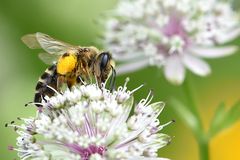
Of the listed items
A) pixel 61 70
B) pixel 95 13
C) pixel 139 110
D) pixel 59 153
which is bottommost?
pixel 59 153

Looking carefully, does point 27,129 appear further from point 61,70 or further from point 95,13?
point 95,13

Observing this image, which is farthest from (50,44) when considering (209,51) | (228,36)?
(228,36)

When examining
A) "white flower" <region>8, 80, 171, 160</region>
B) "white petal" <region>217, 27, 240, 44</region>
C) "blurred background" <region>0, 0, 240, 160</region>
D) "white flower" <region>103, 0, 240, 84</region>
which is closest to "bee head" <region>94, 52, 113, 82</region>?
"white flower" <region>8, 80, 171, 160</region>

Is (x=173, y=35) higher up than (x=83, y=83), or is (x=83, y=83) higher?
(x=173, y=35)

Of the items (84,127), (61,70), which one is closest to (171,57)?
(61,70)

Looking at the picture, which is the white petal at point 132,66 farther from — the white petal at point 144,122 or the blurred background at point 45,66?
the white petal at point 144,122

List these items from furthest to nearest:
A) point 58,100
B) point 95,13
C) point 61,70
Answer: point 95,13 → point 61,70 → point 58,100

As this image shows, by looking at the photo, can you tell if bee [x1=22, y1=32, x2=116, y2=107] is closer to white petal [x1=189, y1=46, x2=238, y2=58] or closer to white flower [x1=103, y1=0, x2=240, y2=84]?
white flower [x1=103, y1=0, x2=240, y2=84]
